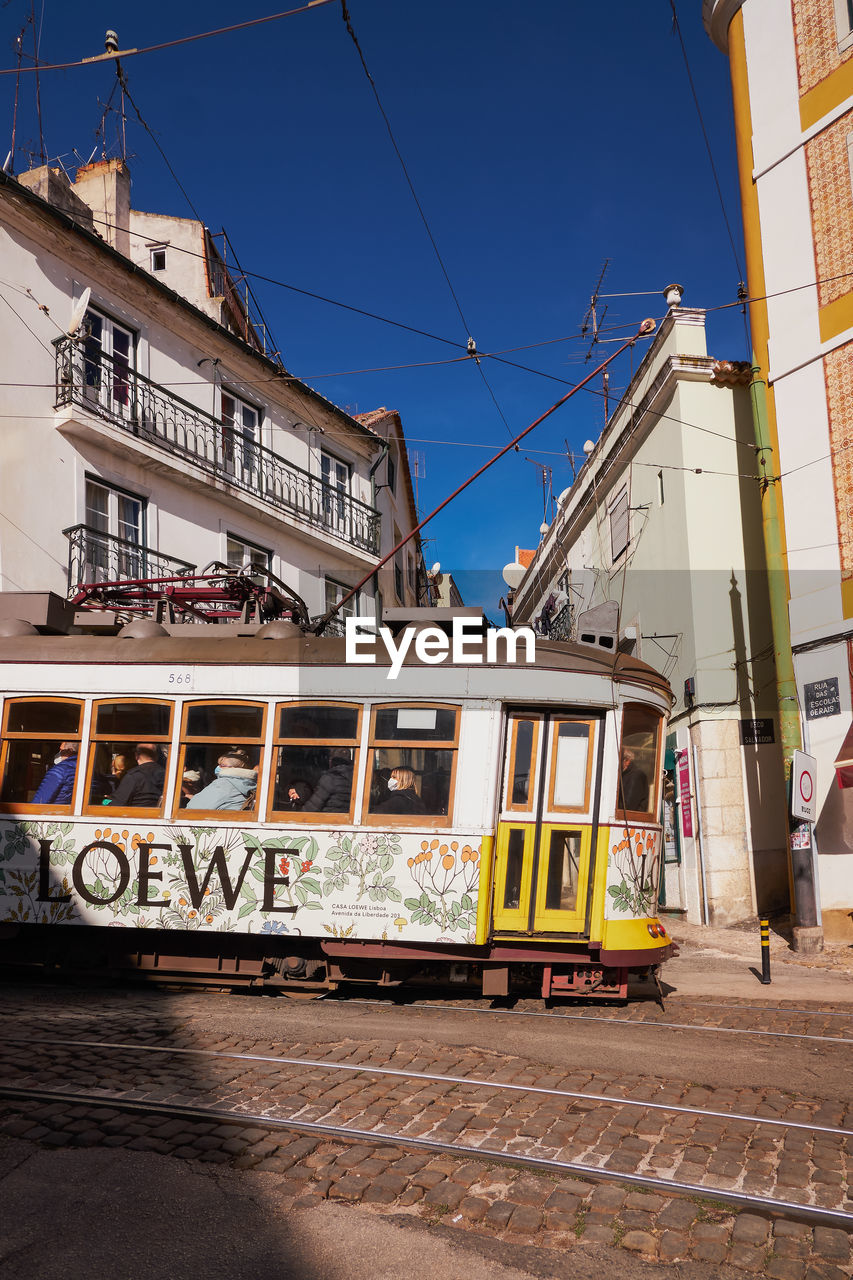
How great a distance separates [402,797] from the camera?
26.9 ft

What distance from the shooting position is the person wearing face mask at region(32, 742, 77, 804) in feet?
28.8

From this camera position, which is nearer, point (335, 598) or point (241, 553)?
point (241, 553)

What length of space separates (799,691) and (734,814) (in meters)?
2.99

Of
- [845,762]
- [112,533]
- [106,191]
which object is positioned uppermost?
[106,191]

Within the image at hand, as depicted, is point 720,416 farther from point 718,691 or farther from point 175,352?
point 175,352

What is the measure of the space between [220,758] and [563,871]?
2980 millimetres

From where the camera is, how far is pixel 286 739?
8.42 m

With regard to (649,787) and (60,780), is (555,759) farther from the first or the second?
(60,780)

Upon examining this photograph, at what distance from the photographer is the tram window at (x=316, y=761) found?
828cm

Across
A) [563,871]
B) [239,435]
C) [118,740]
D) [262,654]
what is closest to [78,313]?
[239,435]

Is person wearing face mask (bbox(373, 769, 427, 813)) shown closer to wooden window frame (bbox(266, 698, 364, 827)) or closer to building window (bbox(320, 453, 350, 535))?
wooden window frame (bbox(266, 698, 364, 827))

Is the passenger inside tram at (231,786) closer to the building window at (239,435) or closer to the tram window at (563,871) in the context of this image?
the tram window at (563,871)

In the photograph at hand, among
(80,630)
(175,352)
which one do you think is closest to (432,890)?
(80,630)

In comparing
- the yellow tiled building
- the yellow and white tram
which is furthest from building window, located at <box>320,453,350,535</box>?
the yellow and white tram
